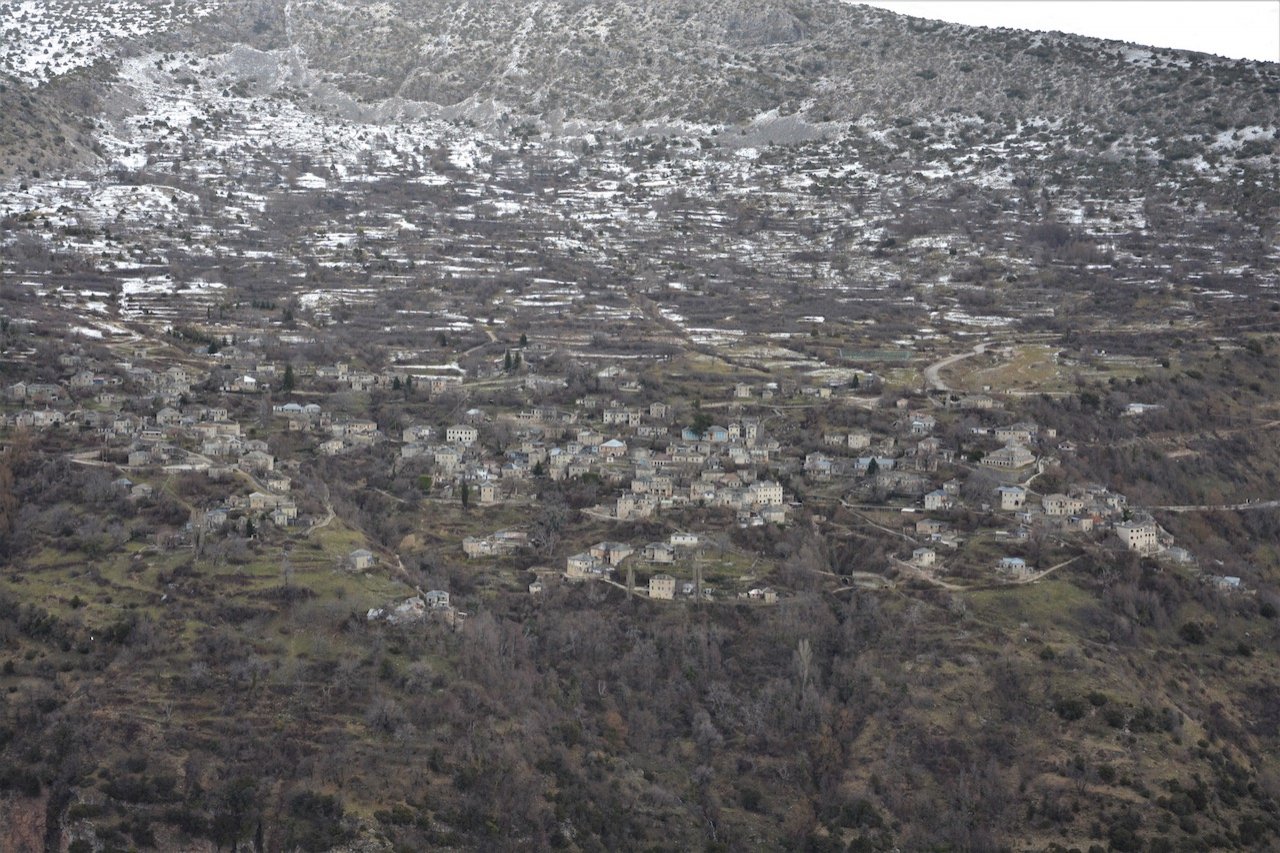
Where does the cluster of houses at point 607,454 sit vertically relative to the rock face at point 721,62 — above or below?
below

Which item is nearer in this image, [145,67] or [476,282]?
[476,282]

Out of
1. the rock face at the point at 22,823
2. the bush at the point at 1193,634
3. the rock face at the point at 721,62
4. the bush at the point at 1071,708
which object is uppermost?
the rock face at the point at 721,62

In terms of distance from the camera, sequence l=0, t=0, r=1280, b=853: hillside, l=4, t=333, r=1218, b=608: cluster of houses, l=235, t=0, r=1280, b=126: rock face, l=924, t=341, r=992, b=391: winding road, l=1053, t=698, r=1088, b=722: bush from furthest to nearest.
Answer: l=235, t=0, r=1280, b=126: rock face, l=924, t=341, r=992, b=391: winding road, l=4, t=333, r=1218, b=608: cluster of houses, l=1053, t=698, r=1088, b=722: bush, l=0, t=0, r=1280, b=853: hillside

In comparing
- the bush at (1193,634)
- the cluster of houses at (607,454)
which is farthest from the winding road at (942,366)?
the bush at (1193,634)

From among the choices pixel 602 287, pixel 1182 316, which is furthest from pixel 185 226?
pixel 1182 316

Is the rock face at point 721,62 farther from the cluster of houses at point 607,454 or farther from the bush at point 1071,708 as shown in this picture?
the bush at point 1071,708

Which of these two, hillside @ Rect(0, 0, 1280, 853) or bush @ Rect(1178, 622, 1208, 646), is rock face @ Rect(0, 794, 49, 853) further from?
bush @ Rect(1178, 622, 1208, 646)

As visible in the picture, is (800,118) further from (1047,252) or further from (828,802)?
(828,802)

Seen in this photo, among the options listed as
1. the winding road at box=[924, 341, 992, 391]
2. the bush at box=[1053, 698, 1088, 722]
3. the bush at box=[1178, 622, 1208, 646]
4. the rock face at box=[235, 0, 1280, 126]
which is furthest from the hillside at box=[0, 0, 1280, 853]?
the rock face at box=[235, 0, 1280, 126]
